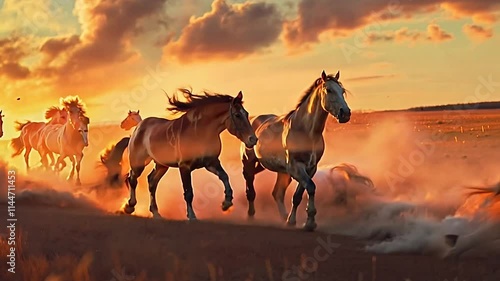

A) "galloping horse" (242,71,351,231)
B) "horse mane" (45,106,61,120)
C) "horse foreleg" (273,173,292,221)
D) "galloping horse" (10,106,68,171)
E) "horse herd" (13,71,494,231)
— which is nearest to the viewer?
"galloping horse" (242,71,351,231)

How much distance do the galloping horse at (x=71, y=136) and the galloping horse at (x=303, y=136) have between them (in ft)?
24.1

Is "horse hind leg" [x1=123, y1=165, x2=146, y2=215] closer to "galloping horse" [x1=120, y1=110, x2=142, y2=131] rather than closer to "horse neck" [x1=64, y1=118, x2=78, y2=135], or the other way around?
"galloping horse" [x1=120, y1=110, x2=142, y2=131]

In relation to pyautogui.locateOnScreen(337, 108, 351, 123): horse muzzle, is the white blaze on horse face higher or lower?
higher

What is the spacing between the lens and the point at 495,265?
26.6 feet

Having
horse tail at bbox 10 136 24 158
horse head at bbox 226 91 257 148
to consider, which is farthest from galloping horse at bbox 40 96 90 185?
horse head at bbox 226 91 257 148

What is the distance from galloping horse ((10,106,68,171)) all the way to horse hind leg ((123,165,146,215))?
7.43 meters

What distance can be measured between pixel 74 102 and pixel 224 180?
335 inches

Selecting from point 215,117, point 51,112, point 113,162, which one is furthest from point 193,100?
point 51,112

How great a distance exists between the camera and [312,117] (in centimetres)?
1155

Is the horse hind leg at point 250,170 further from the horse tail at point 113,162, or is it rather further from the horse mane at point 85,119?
the horse mane at point 85,119

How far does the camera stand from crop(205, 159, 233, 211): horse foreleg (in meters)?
11.5

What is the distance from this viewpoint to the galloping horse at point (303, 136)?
1104 centimetres

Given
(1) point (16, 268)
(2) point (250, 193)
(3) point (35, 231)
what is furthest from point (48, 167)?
(1) point (16, 268)

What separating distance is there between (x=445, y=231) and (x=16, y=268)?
200 inches
